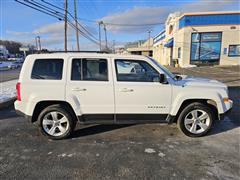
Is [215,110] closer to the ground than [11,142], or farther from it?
farther from it

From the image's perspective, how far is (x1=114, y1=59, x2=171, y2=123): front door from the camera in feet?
12.3

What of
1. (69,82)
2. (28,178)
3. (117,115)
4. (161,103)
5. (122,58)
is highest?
(122,58)

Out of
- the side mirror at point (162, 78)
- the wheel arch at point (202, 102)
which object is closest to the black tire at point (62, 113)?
the side mirror at point (162, 78)

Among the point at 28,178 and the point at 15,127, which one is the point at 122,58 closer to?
the point at 28,178

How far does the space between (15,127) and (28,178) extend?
94.1 inches

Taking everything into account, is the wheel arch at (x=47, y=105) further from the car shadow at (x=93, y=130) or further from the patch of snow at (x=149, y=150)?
the patch of snow at (x=149, y=150)

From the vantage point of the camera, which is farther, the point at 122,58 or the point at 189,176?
the point at 122,58

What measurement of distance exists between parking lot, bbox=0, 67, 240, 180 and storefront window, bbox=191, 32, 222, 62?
24.2 metres

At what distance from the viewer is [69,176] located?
2.75m

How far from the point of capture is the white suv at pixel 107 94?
12.3 ft

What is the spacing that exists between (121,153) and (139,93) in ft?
4.19

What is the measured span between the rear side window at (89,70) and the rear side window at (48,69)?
32 centimetres

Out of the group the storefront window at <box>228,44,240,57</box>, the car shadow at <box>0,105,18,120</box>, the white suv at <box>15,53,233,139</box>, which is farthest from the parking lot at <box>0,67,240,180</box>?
the storefront window at <box>228,44,240,57</box>

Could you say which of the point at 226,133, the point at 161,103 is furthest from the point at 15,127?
the point at 226,133
